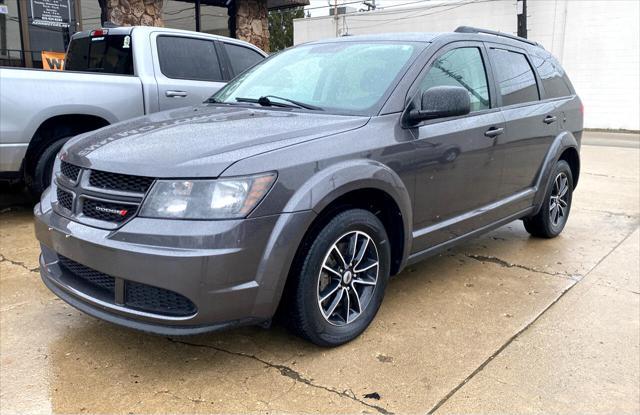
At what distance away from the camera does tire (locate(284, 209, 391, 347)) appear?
2.74m

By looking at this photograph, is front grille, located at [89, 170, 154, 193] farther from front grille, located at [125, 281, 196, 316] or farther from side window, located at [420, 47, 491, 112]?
side window, located at [420, 47, 491, 112]

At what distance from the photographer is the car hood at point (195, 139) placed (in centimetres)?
249

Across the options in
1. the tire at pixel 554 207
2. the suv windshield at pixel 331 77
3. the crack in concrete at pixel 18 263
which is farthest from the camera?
the tire at pixel 554 207

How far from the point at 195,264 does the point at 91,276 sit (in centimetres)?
71

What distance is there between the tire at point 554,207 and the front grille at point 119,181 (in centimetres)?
361

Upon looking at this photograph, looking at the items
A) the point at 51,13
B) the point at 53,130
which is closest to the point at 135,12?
the point at 51,13

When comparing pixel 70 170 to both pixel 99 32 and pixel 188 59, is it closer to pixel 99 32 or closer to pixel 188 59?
pixel 188 59

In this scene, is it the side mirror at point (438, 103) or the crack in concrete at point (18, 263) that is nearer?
the side mirror at point (438, 103)

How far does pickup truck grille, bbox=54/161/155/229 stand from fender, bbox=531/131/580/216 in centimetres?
341

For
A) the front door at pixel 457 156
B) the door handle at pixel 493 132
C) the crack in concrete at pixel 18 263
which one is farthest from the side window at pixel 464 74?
the crack in concrete at pixel 18 263

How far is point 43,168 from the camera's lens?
5074 millimetres

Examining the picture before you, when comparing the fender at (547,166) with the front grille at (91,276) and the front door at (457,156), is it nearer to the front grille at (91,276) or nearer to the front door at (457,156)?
the front door at (457,156)

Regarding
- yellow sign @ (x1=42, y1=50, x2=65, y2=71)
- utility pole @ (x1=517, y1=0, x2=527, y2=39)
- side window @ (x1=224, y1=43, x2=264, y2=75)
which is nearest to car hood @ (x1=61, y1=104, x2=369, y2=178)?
side window @ (x1=224, y1=43, x2=264, y2=75)

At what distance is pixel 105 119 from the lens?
539cm
